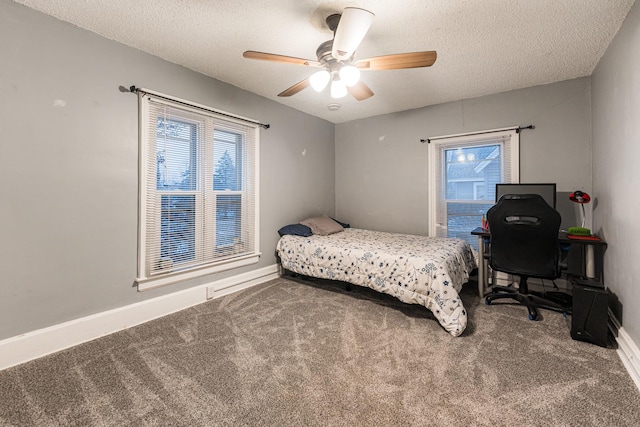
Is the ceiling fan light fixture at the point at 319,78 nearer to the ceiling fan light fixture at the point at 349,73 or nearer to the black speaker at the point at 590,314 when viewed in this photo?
Result: the ceiling fan light fixture at the point at 349,73

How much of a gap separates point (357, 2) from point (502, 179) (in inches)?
108

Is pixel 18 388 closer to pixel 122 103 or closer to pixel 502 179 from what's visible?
pixel 122 103

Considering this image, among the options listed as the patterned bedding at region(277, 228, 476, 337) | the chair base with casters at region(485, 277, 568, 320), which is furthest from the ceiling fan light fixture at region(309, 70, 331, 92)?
the chair base with casters at region(485, 277, 568, 320)

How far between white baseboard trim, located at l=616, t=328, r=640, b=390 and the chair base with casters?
20.0 inches

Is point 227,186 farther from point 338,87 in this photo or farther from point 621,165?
point 621,165

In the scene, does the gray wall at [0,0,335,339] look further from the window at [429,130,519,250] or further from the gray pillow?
the window at [429,130,519,250]

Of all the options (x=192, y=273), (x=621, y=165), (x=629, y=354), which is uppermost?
(x=621, y=165)

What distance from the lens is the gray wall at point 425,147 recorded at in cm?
295

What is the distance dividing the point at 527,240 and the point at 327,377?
2056 mm

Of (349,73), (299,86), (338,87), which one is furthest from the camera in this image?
(299,86)

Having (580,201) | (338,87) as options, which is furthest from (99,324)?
(580,201)

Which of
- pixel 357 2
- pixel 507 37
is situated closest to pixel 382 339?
pixel 357 2

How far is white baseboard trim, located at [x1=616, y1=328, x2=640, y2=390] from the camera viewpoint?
1584 mm

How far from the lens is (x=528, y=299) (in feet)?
8.32
